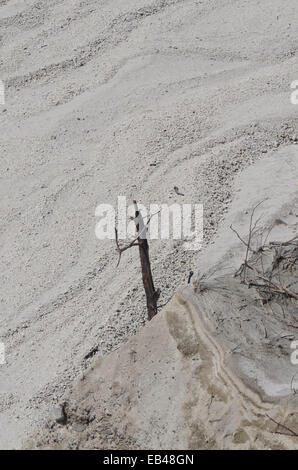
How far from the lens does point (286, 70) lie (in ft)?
16.8

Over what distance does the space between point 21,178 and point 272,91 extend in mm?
1614

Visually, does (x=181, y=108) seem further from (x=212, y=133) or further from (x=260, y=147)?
(x=260, y=147)

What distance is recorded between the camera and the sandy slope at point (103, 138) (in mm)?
3844

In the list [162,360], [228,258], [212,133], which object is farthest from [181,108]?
[162,360]

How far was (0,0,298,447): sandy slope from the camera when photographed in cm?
384
